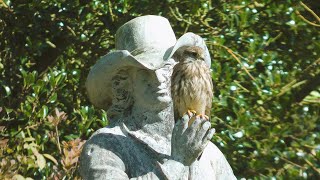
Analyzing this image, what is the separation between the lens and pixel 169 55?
6137 millimetres

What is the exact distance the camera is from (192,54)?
20.4ft

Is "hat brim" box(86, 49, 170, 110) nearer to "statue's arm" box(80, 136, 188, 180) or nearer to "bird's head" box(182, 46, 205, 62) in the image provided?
"bird's head" box(182, 46, 205, 62)

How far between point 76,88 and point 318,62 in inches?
83.7

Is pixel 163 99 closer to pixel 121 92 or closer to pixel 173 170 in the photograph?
pixel 121 92

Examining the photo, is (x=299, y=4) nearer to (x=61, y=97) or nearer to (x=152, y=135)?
(x=61, y=97)

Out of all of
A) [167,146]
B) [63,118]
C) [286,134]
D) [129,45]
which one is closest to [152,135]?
[167,146]

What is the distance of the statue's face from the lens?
6.15m

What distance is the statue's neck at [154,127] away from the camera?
6.15 metres

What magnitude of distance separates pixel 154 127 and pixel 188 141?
0.93 feet

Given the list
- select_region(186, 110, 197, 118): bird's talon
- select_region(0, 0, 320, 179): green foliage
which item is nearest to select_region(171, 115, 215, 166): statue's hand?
select_region(186, 110, 197, 118): bird's talon

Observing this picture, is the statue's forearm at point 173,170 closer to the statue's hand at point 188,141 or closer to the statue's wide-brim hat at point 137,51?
the statue's hand at point 188,141

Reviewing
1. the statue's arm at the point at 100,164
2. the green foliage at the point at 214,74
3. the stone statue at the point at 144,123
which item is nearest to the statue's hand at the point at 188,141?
the stone statue at the point at 144,123

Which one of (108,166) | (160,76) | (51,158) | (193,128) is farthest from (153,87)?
(51,158)

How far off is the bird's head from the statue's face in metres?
0.09
